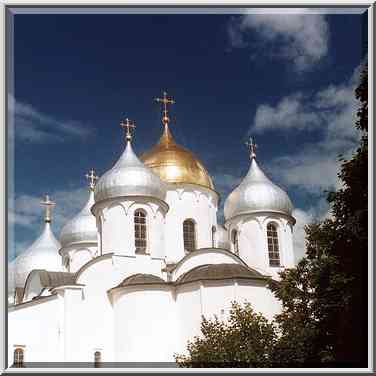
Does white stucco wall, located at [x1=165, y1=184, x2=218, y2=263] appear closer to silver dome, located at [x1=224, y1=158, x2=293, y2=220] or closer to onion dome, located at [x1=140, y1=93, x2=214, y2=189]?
onion dome, located at [x1=140, y1=93, x2=214, y2=189]

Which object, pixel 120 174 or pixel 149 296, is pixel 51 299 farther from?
pixel 120 174

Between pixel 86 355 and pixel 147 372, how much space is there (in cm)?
1033

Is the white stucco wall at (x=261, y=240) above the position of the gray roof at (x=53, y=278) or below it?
above

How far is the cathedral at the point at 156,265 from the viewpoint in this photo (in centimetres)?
1966

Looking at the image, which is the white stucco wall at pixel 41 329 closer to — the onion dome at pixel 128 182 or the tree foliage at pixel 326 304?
the onion dome at pixel 128 182

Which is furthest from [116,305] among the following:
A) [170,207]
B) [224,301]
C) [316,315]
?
[316,315]

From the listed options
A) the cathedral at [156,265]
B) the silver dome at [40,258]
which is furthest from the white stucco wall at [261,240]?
the silver dome at [40,258]

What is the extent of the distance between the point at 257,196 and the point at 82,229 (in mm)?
8325

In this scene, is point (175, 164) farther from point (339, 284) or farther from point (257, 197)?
point (339, 284)

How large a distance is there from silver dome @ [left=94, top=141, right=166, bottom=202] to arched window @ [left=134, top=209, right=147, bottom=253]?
66cm

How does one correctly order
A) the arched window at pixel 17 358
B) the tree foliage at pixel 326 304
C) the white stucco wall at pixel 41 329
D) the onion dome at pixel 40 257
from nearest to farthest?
the tree foliage at pixel 326 304 < the arched window at pixel 17 358 < the white stucco wall at pixel 41 329 < the onion dome at pixel 40 257

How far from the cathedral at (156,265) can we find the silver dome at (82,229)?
32.7 inches

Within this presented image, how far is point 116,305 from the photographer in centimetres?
2077

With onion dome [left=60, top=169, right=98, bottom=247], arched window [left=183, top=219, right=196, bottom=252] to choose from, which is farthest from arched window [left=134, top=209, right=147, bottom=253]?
onion dome [left=60, top=169, right=98, bottom=247]
